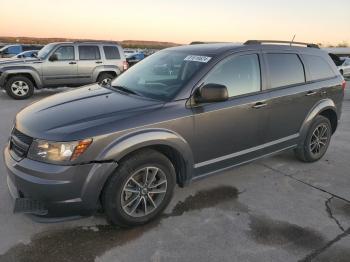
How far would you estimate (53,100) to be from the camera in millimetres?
3967

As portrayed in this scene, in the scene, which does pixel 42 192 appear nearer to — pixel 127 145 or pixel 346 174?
pixel 127 145

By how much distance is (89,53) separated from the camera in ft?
39.9

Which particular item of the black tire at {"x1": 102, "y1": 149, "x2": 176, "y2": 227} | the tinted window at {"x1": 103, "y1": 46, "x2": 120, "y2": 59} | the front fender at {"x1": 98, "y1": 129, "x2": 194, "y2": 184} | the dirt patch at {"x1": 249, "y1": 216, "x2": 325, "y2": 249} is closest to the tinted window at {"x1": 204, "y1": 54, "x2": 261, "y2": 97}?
the front fender at {"x1": 98, "y1": 129, "x2": 194, "y2": 184}

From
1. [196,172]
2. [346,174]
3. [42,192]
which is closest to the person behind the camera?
[42,192]

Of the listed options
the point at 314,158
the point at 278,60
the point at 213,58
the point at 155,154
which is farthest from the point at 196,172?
the point at 314,158

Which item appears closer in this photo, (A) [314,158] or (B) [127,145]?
(B) [127,145]

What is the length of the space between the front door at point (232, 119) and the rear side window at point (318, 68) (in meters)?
1.18

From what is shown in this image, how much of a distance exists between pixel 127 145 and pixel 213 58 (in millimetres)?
1447

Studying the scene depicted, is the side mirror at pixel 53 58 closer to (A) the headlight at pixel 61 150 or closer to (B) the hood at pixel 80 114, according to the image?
(B) the hood at pixel 80 114

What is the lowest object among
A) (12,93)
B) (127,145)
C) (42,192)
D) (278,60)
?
(12,93)

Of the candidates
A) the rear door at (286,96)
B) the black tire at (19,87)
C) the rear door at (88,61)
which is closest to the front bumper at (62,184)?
the rear door at (286,96)

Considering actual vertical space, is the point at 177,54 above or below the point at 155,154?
above

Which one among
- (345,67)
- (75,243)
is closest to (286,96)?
(75,243)

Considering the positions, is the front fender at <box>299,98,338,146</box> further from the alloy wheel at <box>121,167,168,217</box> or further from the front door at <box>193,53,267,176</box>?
the alloy wheel at <box>121,167,168,217</box>
